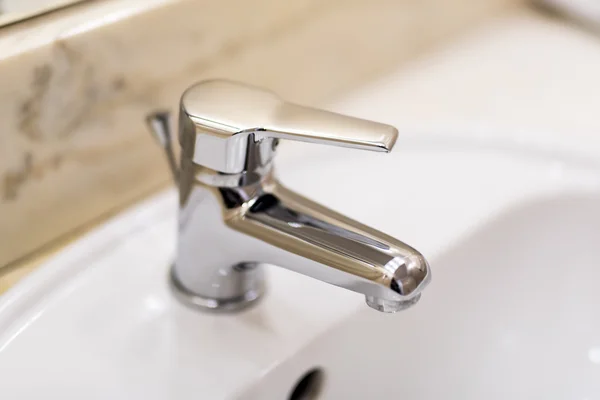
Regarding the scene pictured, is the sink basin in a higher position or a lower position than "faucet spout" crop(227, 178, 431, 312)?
lower

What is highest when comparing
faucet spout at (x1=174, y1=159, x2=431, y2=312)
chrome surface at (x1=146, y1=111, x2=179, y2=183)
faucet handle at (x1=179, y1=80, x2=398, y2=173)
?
faucet handle at (x1=179, y1=80, x2=398, y2=173)

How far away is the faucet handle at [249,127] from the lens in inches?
10.1

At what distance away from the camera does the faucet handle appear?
0.85 ft

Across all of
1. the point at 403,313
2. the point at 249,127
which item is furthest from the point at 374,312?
the point at 249,127

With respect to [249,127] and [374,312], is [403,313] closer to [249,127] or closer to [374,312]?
[374,312]

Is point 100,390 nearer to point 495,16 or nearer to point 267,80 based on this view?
point 267,80

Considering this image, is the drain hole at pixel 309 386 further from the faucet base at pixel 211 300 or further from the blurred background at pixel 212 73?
the blurred background at pixel 212 73

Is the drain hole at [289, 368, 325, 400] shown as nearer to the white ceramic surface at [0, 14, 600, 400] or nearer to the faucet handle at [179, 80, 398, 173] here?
the white ceramic surface at [0, 14, 600, 400]

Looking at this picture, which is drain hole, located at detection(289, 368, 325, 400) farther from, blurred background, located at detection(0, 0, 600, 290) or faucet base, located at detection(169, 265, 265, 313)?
blurred background, located at detection(0, 0, 600, 290)

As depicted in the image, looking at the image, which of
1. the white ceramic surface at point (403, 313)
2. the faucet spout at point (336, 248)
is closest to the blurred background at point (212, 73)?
the white ceramic surface at point (403, 313)

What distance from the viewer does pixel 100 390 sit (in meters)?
0.31

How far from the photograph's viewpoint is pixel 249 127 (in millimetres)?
272

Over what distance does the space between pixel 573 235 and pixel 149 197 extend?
27 centimetres

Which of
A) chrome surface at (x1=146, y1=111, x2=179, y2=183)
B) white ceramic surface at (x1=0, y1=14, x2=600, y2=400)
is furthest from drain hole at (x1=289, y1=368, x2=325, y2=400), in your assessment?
chrome surface at (x1=146, y1=111, x2=179, y2=183)
